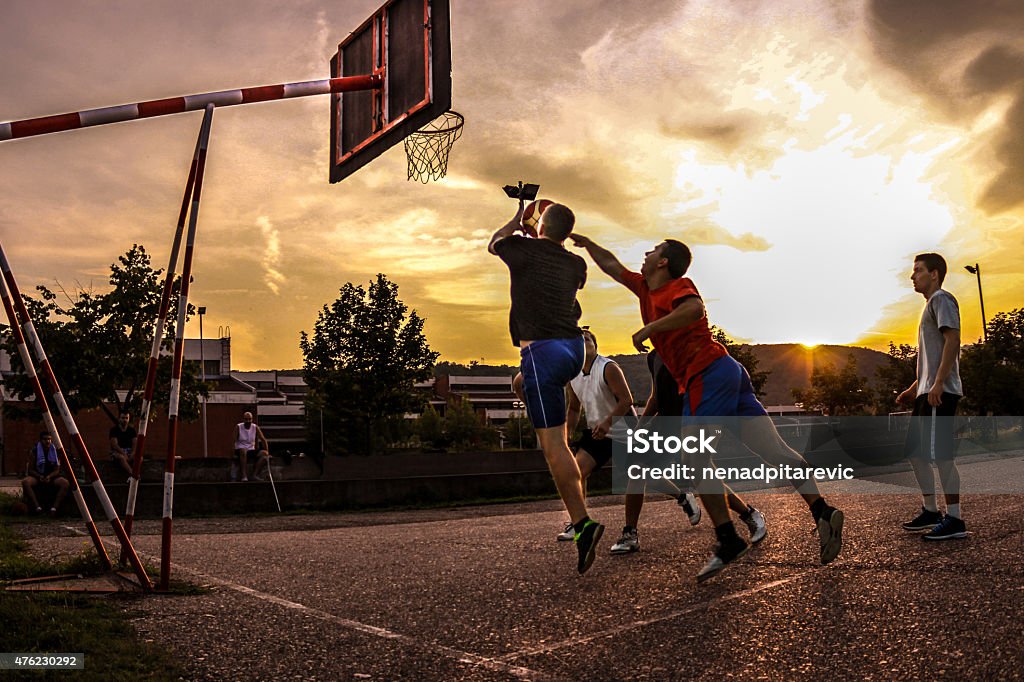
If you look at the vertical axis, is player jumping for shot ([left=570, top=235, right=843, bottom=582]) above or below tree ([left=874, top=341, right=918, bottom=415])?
below

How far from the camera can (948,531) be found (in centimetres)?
787

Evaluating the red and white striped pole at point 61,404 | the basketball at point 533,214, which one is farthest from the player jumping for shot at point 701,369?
the red and white striped pole at point 61,404

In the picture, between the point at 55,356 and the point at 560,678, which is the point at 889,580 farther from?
the point at 55,356

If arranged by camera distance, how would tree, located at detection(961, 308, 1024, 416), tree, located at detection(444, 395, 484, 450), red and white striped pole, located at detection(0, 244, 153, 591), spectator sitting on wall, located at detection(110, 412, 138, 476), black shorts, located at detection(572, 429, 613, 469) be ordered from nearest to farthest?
black shorts, located at detection(572, 429, 613, 469) → red and white striped pole, located at detection(0, 244, 153, 591) → spectator sitting on wall, located at detection(110, 412, 138, 476) → tree, located at detection(961, 308, 1024, 416) → tree, located at detection(444, 395, 484, 450)

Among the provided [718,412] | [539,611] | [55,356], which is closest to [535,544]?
[539,611]

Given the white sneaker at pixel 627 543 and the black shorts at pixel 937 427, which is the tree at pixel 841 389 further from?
the white sneaker at pixel 627 543

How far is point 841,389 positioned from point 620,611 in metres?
101

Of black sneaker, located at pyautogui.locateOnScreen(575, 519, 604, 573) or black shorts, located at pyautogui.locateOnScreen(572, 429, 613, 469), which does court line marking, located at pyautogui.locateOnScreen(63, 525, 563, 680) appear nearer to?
black sneaker, located at pyautogui.locateOnScreen(575, 519, 604, 573)

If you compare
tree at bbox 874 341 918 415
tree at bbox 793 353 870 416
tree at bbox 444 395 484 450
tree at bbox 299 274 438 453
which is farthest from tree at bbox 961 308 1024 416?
tree at bbox 444 395 484 450

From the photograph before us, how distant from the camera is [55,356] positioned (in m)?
30.5

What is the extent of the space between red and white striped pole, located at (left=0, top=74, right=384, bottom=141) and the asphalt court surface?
354cm

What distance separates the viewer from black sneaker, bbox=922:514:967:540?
25.7ft

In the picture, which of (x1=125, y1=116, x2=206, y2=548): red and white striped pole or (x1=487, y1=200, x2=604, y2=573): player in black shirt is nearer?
(x1=487, y1=200, x2=604, y2=573): player in black shirt

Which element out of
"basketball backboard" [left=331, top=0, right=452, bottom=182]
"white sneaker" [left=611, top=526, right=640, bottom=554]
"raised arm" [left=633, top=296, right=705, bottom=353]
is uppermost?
"basketball backboard" [left=331, top=0, right=452, bottom=182]
